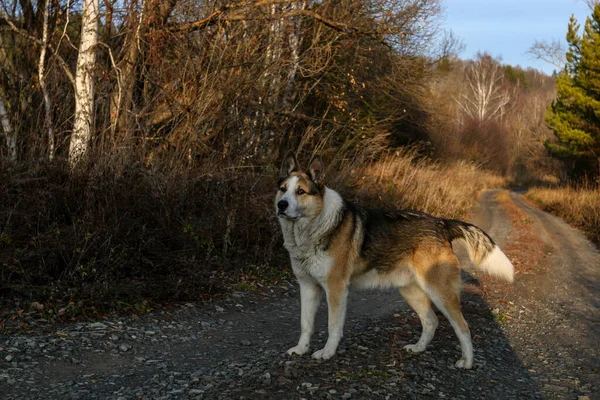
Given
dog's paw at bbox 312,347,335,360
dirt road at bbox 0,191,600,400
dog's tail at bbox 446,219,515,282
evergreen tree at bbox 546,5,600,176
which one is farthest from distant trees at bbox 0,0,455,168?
evergreen tree at bbox 546,5,600,176

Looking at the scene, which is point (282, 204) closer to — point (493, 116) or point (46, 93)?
point (46, 93)

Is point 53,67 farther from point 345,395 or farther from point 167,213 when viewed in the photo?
point 345,395

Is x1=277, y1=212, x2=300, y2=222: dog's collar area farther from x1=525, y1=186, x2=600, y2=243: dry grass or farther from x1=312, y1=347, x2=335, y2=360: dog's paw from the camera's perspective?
x1=525, y1=186, x2=600, y2=243: dry grass

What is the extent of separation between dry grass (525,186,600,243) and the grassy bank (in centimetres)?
1365

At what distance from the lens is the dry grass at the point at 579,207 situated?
20531 mm

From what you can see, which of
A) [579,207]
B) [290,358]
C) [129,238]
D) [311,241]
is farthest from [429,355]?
[579,207]

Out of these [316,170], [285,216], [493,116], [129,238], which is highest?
[493,116]

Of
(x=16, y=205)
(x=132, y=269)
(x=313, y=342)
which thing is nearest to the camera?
(x=313, y=342)

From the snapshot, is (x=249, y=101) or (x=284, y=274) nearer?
(x=284, y=274)

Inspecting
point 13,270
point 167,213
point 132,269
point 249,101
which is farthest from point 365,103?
point 13,270

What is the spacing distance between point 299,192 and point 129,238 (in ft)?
11.5

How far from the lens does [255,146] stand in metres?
11.9

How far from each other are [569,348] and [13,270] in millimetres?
7043

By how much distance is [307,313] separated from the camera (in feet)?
18.4
